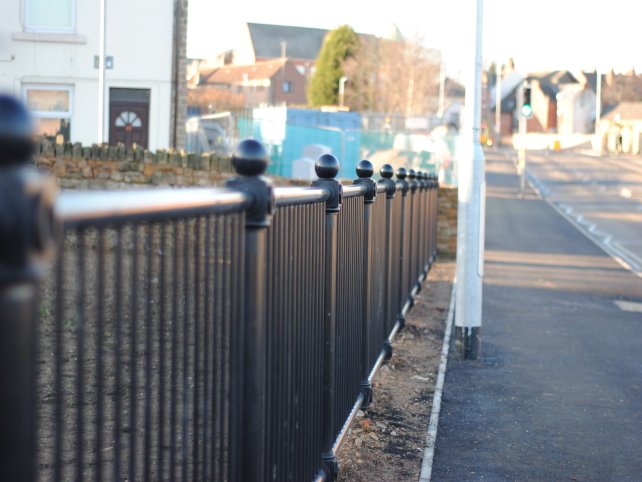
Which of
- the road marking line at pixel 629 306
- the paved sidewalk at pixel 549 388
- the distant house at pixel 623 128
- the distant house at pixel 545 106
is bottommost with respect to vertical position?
the paved sidewalk at pixel 549 388

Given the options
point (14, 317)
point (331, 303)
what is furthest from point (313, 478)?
point (14, 317)

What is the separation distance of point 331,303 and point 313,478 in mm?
852

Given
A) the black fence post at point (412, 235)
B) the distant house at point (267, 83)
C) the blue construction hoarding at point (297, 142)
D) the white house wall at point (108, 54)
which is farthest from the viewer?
the distant house at point (267, 83)

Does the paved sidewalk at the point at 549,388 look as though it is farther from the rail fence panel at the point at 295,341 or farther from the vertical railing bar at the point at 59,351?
the vertical railing bar at the point at 59,351

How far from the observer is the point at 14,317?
1.49 m

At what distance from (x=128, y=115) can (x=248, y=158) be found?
69.4 feet

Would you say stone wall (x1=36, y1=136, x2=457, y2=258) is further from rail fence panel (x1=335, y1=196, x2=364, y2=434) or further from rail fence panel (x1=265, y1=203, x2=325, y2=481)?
rail fence panel (x1=265, y1=203, x2=325, y2=481)

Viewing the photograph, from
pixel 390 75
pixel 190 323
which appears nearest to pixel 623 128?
pixel 390 75

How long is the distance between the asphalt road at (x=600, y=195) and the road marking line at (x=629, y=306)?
4.62 metres

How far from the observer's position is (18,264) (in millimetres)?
1465

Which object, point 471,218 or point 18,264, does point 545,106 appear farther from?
point 18,264

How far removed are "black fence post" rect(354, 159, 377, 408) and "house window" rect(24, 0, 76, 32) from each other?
710 inches

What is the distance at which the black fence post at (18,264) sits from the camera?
1418 mm

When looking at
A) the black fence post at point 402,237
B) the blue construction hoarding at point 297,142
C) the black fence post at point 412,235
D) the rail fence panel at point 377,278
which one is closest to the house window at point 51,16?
the blue construction hoarding at point 297,142
